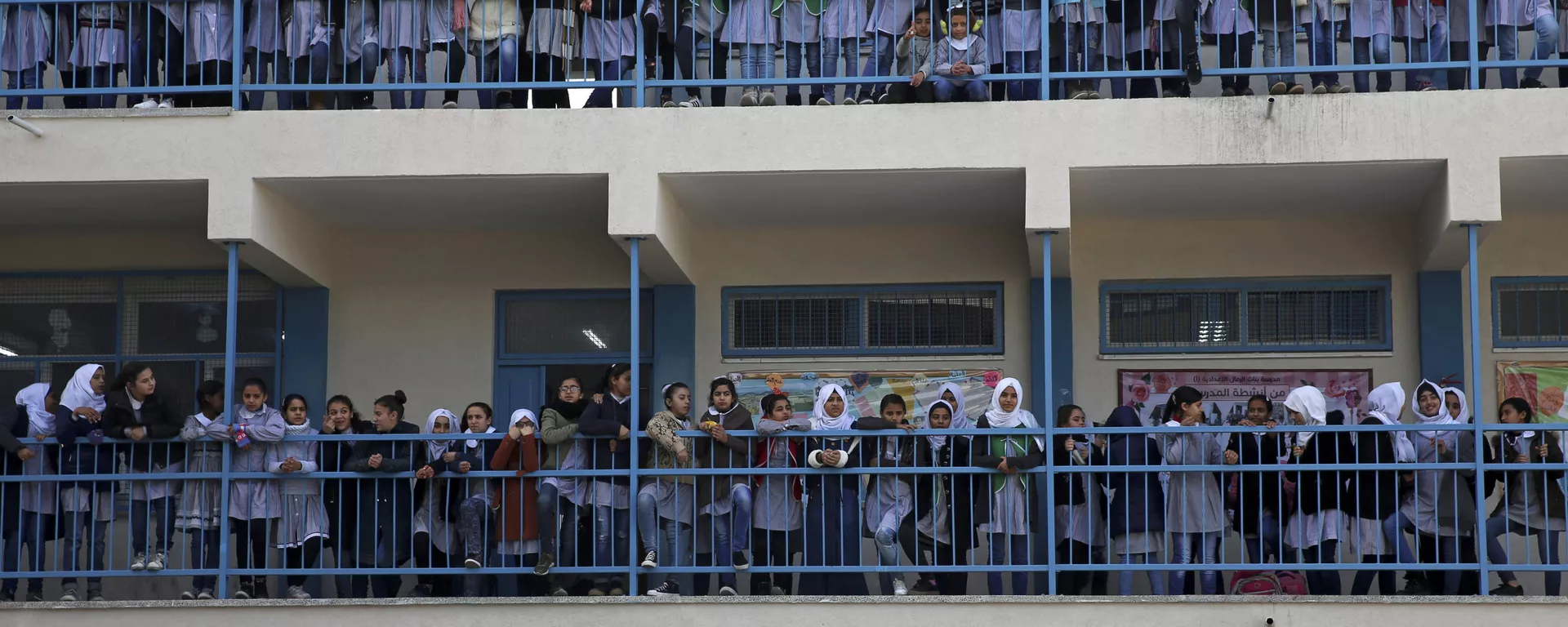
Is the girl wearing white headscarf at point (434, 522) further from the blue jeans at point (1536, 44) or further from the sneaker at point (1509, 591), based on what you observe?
the blue jeans at point (1536, 44)

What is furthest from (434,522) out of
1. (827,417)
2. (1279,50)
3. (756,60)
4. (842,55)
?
(1279,50)

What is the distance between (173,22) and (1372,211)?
7.45 meters

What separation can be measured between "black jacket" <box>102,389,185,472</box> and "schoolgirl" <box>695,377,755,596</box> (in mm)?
2897

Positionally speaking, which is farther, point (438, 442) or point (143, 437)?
point (438, 442)

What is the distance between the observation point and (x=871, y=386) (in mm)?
10781

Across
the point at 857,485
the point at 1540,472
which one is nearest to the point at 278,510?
the point at 857,485

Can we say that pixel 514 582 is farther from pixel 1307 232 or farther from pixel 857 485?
pixel 1307 232

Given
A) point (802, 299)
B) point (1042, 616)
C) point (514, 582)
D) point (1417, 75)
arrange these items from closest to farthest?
point (1042, 616) < point (1417, 75) < point (514, 582) < point (802, 299)

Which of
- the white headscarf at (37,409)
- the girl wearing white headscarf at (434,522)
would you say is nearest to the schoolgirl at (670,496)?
the girl wearing white headscarf at (434,522)

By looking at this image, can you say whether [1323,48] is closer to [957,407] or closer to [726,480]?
[957,407]

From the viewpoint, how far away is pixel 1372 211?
1025cm

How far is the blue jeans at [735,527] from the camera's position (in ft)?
29.1

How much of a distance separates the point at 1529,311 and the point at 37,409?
909cm

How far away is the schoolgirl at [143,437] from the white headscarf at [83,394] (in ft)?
0.63
